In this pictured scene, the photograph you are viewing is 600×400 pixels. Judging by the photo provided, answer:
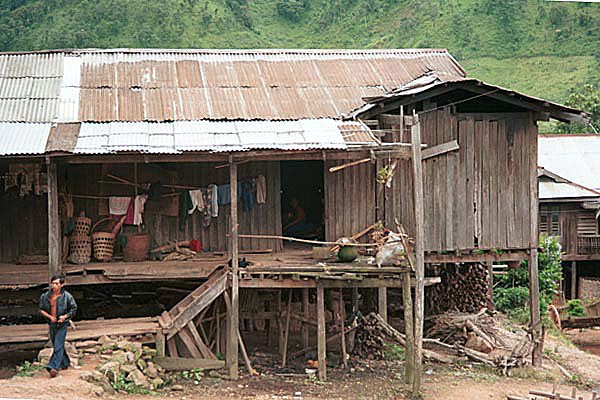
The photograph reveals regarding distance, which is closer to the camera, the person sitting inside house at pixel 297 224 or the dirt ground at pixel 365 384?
the dirt ground at pixel 365 384

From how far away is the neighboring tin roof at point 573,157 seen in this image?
105 feet

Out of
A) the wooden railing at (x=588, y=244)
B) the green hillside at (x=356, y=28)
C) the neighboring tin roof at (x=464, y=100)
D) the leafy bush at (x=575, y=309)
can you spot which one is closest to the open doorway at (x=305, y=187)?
the neighboring tin roof at (x=464, y=100)

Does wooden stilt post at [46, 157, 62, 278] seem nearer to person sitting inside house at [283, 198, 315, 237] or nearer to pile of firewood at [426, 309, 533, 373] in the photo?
person sitting inside house at [283, 198, 315, 237]

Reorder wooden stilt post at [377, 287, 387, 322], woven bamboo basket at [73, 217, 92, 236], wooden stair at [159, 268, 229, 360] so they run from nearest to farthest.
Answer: wooden stair at [159, 268, 229, 360] → woven bamboo basket at [73, 217, 92, 236] → wooden stilt post at [377, 287, 387, 322]

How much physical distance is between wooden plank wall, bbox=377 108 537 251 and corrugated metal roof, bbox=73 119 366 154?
1694 mm

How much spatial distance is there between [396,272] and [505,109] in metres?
4.66

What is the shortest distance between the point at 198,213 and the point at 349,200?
3160mm

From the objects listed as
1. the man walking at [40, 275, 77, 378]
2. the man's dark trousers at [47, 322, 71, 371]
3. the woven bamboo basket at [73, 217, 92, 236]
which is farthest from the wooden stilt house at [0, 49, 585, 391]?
the man's dark trousers at [47, 322, 71, 371]

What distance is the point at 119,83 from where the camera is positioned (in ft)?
57.2

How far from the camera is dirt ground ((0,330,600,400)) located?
13.7 metres

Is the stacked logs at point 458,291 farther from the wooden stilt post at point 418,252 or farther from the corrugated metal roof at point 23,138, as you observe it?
the corrugated metal roof at point 23,138

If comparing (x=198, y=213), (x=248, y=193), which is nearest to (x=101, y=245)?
(x=198, y=213)

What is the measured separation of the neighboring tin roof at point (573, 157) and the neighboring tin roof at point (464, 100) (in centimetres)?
1603

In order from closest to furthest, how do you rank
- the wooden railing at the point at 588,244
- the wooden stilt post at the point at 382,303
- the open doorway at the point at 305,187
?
the wooden stilt post at the point at 382,303 → the open doorway at the point at 305,187 → the wooden railing at the point at 588,244
